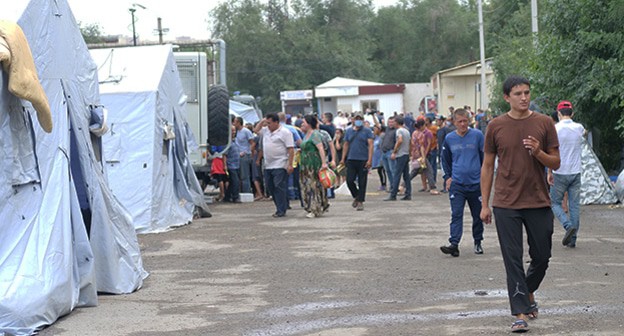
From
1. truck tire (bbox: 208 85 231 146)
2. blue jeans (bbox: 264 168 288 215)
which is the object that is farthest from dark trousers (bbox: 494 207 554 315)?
truck tire (bbox: 208 85 231 146)

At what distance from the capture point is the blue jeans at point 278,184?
18781 millimetres

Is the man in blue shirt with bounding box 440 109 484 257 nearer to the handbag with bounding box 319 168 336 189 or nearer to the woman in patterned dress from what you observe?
the handbag with bounding box 319 168 336 189

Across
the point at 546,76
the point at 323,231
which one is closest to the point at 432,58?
the point at 546,76

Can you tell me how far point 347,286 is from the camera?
417 inches

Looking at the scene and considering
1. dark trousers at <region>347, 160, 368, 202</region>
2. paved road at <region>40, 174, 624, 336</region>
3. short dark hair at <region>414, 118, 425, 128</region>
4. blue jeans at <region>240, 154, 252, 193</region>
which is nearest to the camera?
paved road at <region>40, 174, 624, 336</region>

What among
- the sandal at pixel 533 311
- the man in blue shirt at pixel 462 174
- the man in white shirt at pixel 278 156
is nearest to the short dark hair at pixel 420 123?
the man in white shirt at pixel 278 156

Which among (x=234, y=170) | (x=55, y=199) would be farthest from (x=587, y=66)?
(x=55, y=199)

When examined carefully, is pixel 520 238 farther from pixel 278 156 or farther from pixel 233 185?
pixel 233 185

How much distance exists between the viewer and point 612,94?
62.7ft

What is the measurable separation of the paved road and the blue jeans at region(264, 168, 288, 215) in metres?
1.88

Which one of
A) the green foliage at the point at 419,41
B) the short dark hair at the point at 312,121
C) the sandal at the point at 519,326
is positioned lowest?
the sandal at the point at 519,326

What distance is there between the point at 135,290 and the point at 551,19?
13.2m

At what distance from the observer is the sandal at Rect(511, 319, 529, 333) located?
7.93 meters

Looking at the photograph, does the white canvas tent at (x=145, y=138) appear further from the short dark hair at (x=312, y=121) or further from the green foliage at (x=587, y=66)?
the green foliage at (x=587, y=66)
